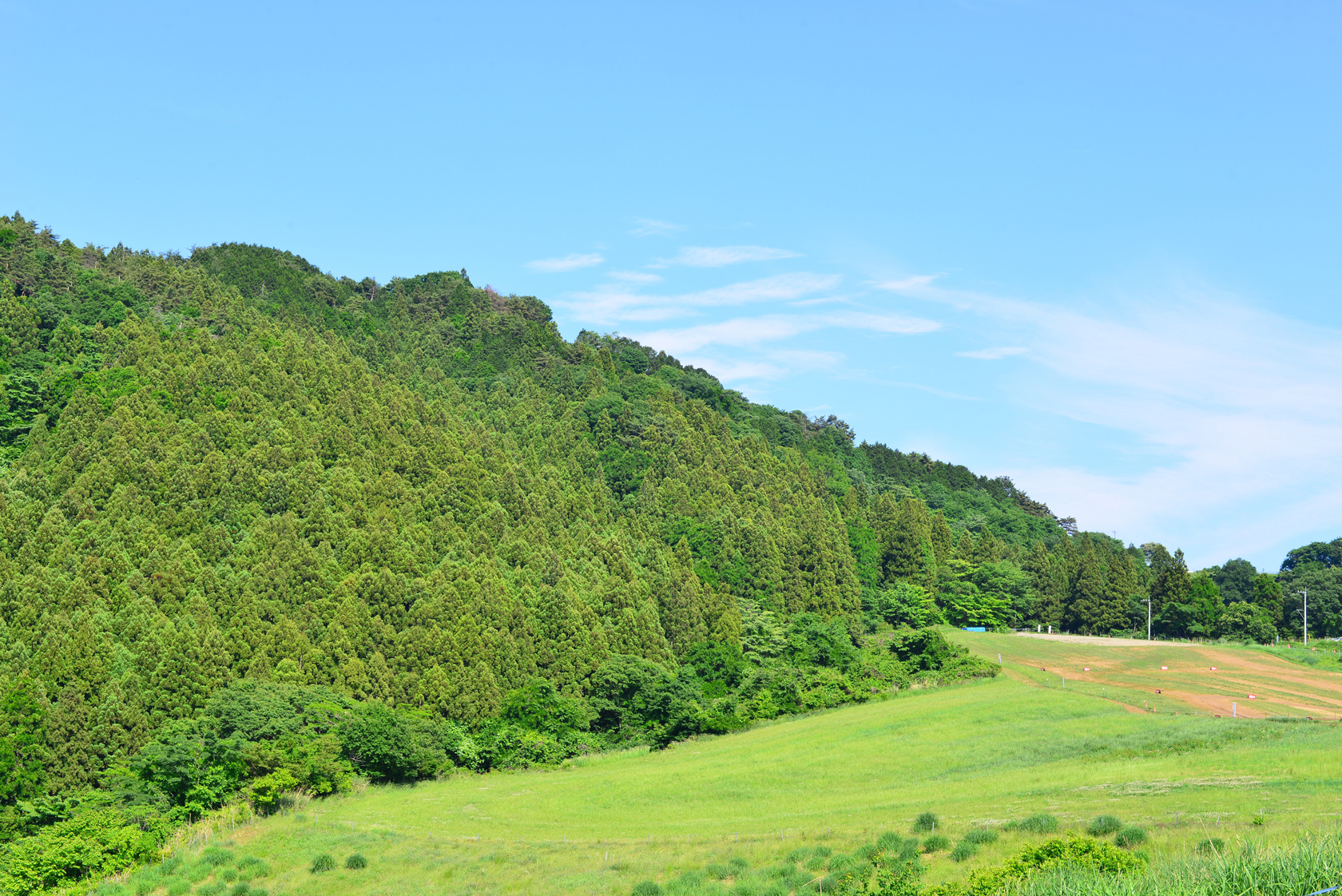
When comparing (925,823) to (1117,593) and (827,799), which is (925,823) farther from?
(1117,593)

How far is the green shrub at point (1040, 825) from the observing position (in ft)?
103

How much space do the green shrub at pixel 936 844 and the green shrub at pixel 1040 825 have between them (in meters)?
2.18

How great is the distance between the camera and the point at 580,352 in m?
150

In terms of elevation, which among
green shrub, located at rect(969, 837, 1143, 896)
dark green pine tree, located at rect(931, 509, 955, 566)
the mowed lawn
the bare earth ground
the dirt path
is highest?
dark green pine tree, located at rect(931, 509, 955, 566)

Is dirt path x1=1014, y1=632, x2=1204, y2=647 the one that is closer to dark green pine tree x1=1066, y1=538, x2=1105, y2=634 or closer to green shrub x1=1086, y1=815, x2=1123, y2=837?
dark green pine tree x1=1066, y1=538, x2=1105, y2=634

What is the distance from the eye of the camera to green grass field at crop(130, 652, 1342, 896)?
3325 centimetres

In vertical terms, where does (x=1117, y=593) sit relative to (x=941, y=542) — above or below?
below

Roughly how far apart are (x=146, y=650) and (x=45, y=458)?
3212cm

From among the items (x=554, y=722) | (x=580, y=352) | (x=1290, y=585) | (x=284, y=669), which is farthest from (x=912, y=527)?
(x=284, y=669)

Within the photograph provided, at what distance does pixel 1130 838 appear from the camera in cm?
2880

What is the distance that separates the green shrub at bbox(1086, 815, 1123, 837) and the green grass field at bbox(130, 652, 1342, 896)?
2.29 feet

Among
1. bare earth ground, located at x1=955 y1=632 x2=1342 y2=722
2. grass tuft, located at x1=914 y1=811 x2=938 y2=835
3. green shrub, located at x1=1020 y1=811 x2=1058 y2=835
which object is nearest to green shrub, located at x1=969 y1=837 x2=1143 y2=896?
green shrub, located at x1=1020 y1=811 x2=1058 y2=835

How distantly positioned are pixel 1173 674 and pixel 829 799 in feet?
127

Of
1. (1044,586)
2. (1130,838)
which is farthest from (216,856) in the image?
(1044,586)
